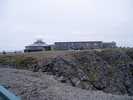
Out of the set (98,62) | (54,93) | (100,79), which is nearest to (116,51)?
(98,62)

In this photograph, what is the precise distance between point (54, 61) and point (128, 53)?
752 inches

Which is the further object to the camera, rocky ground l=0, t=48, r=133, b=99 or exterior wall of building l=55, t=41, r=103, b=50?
exterior wall of building l=55, t=41, r=103, b=50

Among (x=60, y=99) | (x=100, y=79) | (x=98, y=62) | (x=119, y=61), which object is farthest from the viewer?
(x=119, y=61)

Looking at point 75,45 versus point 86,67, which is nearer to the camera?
point 86,67

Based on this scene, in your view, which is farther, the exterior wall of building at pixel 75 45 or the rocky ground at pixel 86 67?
the exterior wall of building at pixel 75 45

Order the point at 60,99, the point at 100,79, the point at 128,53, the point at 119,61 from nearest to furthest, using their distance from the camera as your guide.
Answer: the point at 60,99, the point at 100,79, the point at 119,61, the point at 128,53

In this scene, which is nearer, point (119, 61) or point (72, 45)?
point (119, 61)

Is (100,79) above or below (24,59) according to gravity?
below

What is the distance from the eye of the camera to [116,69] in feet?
125

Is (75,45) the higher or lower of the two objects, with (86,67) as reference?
higher

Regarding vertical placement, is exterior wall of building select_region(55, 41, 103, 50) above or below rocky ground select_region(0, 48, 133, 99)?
above

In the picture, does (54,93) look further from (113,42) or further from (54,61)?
(113,42)

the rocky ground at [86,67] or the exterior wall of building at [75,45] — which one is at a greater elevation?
the exterior wall of building at [75,45]

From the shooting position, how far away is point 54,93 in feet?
50.1
